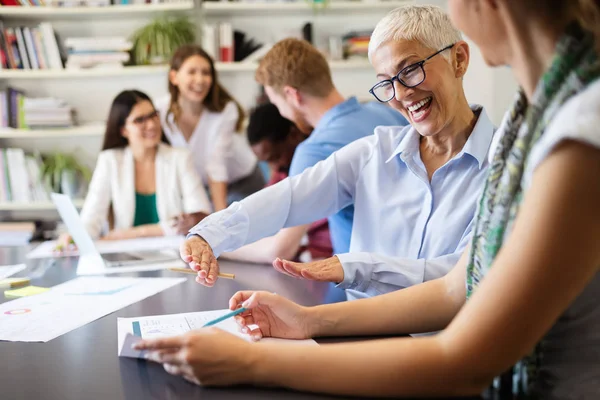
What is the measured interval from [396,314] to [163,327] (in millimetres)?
427

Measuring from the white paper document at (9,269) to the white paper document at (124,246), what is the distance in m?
0.19

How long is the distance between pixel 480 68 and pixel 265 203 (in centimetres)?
244

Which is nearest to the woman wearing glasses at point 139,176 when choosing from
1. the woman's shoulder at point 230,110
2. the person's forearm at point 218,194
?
the person's forearm at point 218,194

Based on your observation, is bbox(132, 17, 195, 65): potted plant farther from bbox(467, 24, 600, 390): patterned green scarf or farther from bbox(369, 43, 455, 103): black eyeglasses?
bbox(467, 24, 600, 390): patterned green scarf

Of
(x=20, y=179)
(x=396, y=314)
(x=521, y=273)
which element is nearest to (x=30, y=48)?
(x=20, y=179)

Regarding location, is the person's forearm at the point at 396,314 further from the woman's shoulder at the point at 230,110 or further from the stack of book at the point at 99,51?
the stack of book at the point at 99,51

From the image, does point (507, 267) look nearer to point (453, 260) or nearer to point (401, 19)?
point (453, 260)

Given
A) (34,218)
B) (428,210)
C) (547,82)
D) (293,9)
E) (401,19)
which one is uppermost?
(293,9)

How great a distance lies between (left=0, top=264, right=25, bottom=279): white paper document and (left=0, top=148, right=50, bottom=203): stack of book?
2.23 metres

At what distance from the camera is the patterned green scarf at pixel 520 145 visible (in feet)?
2.31

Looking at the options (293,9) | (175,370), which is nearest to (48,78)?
(293,9)

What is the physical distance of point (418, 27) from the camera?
1476 millimetres

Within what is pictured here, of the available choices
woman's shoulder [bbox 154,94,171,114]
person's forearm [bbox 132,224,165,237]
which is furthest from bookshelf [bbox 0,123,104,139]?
person's forearm [bbox 132,224,165,237]

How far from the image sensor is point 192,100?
11.5 ft
